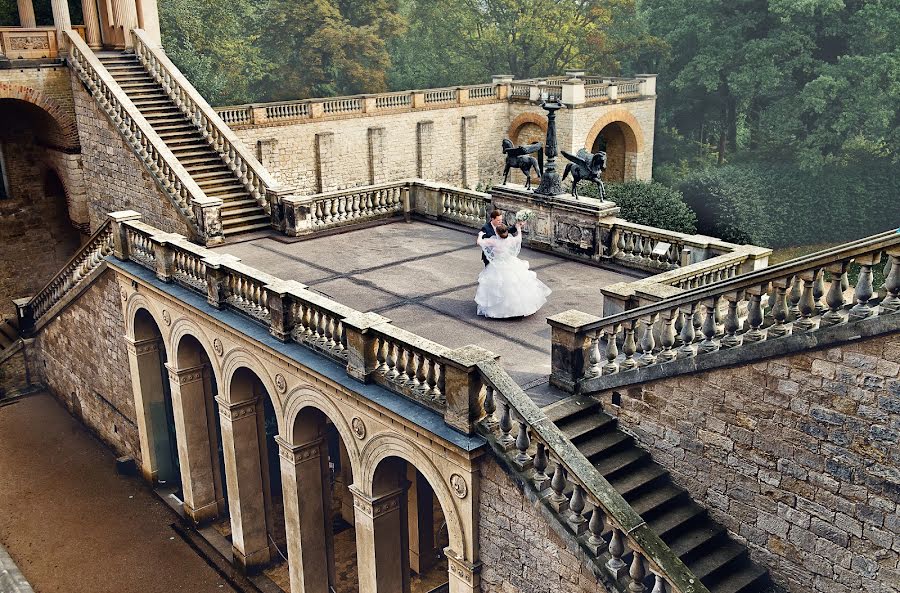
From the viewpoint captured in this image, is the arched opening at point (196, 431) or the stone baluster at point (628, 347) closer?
the stone baluster at point (628, 347)

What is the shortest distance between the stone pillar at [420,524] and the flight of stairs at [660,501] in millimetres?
6733

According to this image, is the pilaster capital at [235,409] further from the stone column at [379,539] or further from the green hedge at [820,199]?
the green hedge at [820,199]

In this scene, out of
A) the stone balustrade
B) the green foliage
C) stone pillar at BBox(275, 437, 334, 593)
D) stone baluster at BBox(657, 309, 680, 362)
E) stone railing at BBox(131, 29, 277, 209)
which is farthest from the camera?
the stone balustrade

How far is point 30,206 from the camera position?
25812 millimetres

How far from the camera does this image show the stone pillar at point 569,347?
10109 mm

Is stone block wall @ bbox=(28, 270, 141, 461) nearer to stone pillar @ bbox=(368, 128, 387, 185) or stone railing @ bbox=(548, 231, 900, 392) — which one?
stone railing @ bbox=(548, 231, 900, 392)

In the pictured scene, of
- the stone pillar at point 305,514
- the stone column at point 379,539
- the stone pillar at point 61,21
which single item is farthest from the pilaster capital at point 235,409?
the stone pillar at point 61,21

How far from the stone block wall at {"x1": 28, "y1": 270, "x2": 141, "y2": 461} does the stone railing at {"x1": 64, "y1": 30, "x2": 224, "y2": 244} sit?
2094 millimetres

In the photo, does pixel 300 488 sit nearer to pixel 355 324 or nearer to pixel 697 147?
pixel 355 324

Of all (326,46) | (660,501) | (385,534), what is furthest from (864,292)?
(326,46)

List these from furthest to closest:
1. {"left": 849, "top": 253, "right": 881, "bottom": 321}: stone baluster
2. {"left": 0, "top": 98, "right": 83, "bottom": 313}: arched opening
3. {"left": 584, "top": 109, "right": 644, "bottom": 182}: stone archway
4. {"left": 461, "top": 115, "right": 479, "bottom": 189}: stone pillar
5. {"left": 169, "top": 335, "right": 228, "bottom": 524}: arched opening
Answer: {"left": 584, "top": 109, "right": 644, "bottom": 182}: stone archway, {"left": 461, "top": 115, "right": 479, "bottom": 189}: stone pillar, {"left": 0, "top": 98, "right": 83, "bottom": 313}: arched opening, {"left": 169, "top": 335, "right": 228, "bottom": 524}: arched opening, {"left": 849, "top": 253, "right": 881, "bottom": 321}: stone baluster

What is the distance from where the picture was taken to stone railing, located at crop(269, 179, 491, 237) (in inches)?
717

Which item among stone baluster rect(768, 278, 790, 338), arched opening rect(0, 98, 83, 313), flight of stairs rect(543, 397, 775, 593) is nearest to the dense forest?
arched opening rect(0, 98, 83, 313)

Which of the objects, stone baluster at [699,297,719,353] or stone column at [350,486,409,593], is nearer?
stone baluster at [699,297,719,353]
